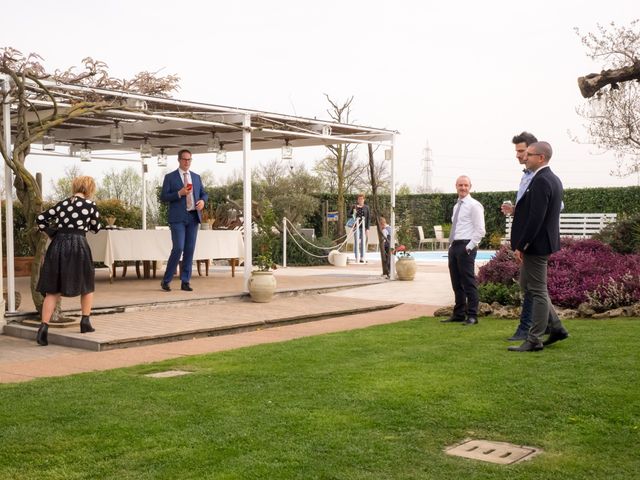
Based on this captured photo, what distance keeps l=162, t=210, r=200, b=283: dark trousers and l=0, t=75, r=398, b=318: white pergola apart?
32.2 inches

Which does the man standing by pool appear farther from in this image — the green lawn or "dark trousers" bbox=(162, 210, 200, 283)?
"dark trousers" bbox=(162, 210, 200, 283)

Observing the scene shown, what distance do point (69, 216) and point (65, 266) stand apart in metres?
0.52

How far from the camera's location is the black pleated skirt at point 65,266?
8.23m

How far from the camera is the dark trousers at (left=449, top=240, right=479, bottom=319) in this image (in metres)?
→ 8.95

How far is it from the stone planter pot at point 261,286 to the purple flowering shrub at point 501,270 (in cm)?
300

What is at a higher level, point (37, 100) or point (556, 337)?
point (37, 100)

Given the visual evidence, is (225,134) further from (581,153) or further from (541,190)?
(581,153)

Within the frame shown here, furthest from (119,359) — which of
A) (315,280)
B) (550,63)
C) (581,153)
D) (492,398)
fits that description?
(581,153)

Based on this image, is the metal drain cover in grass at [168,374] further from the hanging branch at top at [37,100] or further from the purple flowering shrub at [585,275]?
the purple flowering shrub at [585,275]

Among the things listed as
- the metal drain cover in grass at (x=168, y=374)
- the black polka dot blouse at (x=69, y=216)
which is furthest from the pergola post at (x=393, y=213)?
the metal drain cover in grass at (x=168, y=374)

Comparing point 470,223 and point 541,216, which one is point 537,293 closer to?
point 541,216

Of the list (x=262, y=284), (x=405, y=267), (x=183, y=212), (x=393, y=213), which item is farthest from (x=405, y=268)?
(x=183, y=212)

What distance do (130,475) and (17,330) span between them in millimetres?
5792

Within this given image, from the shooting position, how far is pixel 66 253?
8.26m
